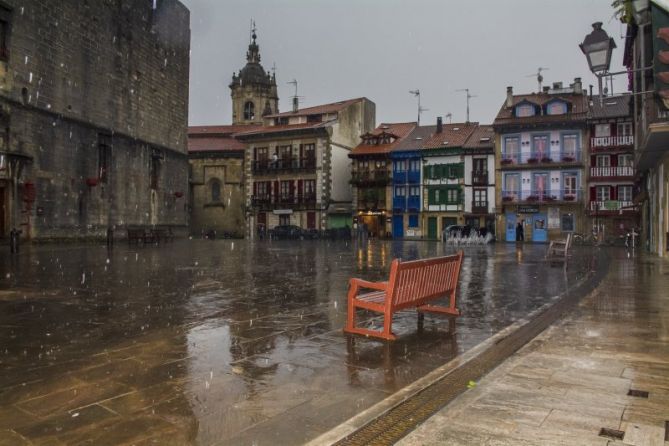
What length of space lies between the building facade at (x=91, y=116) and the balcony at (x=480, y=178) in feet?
75.7

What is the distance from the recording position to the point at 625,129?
1594 inches

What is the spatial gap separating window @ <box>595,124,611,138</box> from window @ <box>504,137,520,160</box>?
576 cm

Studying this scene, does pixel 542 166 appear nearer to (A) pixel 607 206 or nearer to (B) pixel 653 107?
(A) pixel 607 206

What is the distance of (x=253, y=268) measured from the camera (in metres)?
15.5

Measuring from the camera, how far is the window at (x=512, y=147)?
44625 mm

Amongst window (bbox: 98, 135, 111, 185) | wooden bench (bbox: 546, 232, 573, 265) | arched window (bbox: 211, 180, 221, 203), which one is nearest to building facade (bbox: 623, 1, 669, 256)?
wooden bench (bbox: 546, 232, 573, 265)

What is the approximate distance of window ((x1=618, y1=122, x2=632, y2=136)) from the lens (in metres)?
40.2

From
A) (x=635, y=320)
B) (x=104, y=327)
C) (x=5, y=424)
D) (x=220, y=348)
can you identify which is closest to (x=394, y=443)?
(x=5, y=424)

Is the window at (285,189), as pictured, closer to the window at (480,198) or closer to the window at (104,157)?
the window at (480,198)

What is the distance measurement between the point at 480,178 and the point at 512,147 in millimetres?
3499

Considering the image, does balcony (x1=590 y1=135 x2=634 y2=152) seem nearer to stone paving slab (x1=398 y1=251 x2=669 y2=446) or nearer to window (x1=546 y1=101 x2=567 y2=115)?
window (x1=546 y1=101 x2=567 y2=115)

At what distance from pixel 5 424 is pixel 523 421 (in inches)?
132

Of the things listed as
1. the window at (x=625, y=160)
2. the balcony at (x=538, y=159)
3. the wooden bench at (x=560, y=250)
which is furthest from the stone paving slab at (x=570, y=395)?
the balcony at (x=538, y=159)

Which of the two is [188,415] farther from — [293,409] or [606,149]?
[606,149]
